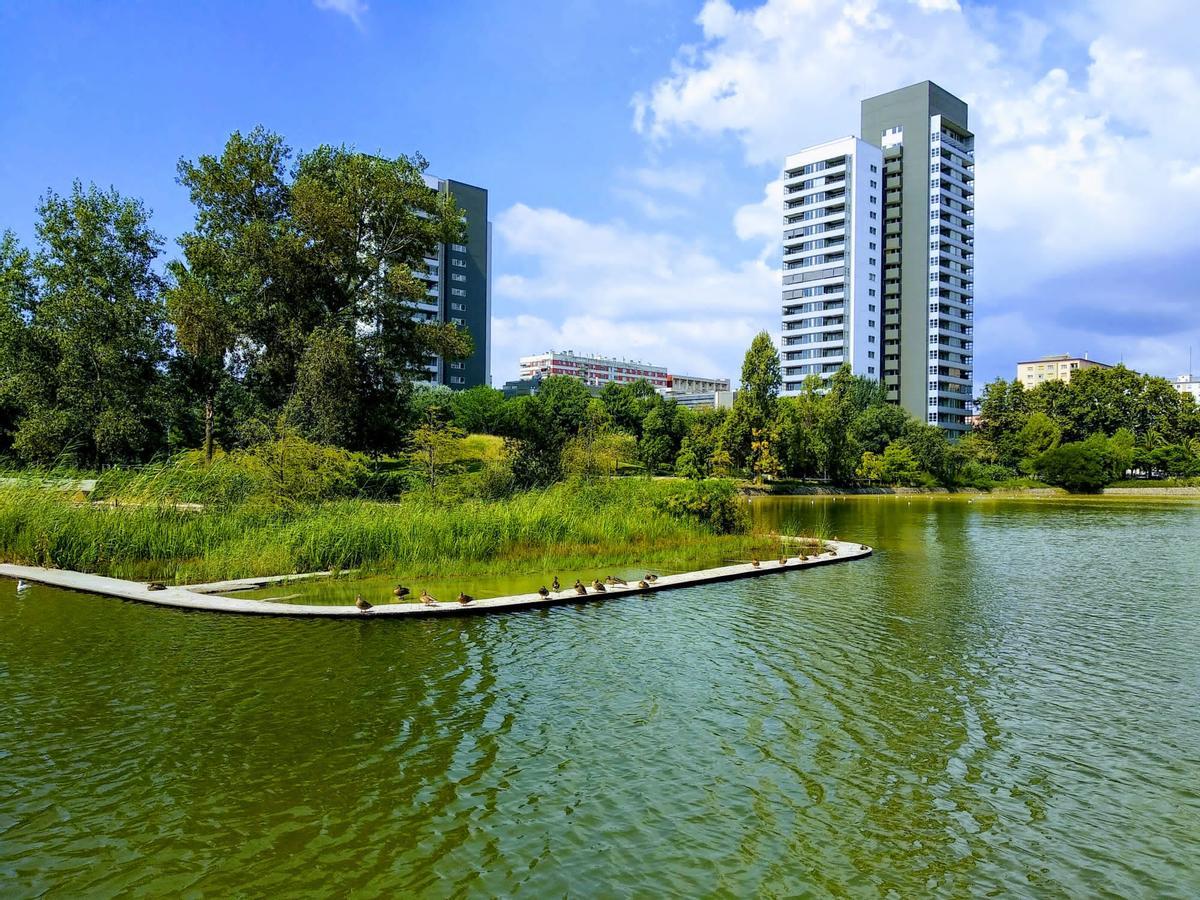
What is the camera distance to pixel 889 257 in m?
98.3

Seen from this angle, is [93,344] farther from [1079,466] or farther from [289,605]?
[1079,466]

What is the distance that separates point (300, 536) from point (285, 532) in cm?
44

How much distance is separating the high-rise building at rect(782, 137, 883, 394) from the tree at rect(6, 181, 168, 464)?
238ft

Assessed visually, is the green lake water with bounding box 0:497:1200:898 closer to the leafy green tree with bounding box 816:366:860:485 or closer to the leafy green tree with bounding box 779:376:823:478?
the leafy green tree with bounding box 779:376:823:478

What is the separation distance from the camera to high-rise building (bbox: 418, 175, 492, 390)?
333 ft

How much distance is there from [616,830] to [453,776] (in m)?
1.60

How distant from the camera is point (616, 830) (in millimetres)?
5578

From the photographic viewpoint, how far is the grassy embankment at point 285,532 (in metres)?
16.0

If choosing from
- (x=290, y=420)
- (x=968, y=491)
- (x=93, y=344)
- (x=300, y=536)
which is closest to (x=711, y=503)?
(x=300, y=536)

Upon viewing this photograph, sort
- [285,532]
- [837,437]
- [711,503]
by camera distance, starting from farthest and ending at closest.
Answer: [837,437]
[711,503]
[285,532]

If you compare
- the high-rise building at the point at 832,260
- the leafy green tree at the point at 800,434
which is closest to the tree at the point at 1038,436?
the high-rise building at the point at 832,260

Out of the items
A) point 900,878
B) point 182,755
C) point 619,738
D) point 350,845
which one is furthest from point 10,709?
point 900,878

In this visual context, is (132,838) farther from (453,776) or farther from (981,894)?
(981,894)

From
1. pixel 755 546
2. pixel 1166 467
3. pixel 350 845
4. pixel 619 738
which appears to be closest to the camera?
pixel 350 845
